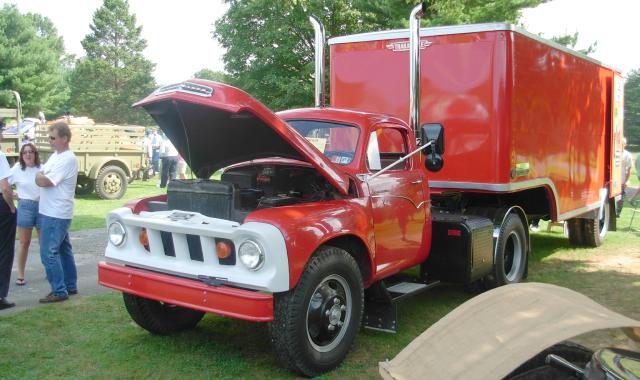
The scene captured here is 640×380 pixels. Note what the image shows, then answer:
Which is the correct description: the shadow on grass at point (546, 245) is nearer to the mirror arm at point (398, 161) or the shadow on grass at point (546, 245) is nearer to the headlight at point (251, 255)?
the mirror arm at point (398, 161)

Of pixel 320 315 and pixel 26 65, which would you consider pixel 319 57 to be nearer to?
pixel 320 315

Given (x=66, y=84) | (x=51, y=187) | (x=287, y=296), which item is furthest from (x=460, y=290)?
(x=66, y=84)

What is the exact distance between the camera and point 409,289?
18.5 ft

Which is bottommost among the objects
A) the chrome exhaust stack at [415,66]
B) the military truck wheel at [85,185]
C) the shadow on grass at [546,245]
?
the shadow on grass at [546,245]

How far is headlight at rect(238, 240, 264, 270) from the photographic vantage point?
3.98 meters

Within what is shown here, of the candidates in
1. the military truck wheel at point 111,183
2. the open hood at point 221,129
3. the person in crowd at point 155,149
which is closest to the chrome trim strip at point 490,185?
the open hood at point 221,129

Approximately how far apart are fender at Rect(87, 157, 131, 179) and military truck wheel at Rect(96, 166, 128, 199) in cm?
12

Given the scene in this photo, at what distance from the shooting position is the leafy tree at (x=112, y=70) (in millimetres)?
63031

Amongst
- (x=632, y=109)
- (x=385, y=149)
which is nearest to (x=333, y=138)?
(x=385, y=149)

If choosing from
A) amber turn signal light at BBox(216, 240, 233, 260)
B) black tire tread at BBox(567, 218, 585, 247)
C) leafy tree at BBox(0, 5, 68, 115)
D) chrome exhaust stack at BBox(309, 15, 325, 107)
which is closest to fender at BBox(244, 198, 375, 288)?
amber turn signal light at BBox(216, 240, 233, 260)

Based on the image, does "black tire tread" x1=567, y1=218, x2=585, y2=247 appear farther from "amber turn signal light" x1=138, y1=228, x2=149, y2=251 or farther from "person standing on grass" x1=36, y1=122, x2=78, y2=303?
"person standing on grass" x1=36, y1=122, x2=78, y2=303

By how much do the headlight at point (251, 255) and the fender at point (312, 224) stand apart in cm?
17

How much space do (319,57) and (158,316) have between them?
348 centimetres

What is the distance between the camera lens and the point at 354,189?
4.88 metres
